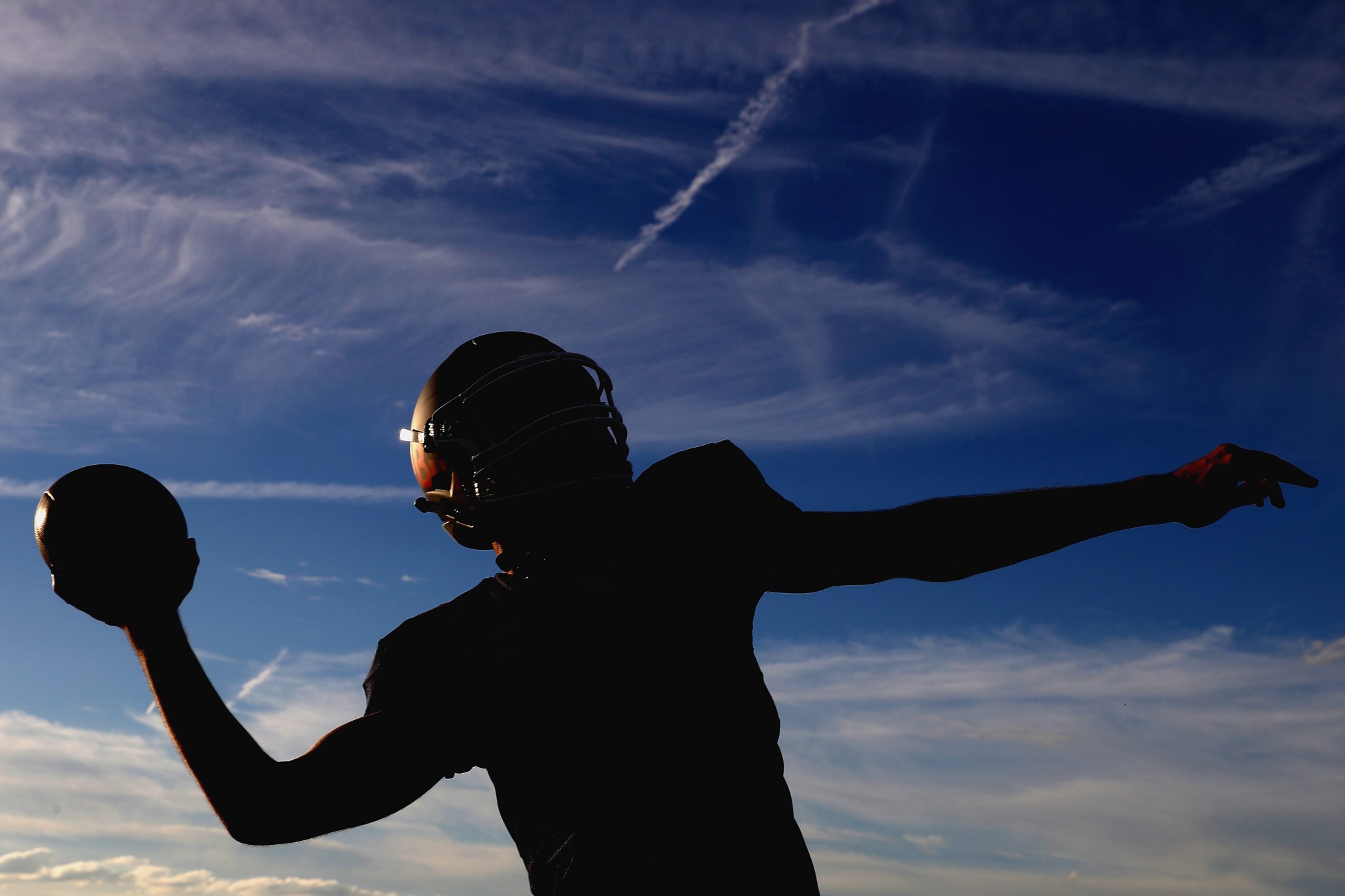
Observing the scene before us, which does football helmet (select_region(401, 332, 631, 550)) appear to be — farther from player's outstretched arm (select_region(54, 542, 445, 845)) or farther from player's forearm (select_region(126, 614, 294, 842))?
player's forearm (select_region(126, 614, 294, 842))

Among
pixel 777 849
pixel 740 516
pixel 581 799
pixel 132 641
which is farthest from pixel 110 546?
pixel 777 849

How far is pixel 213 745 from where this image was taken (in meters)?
3.13

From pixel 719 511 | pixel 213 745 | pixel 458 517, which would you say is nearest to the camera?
pixel 213 745

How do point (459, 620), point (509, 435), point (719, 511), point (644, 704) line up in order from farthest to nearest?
point (509, 435)
point (459, 620)
point (719, 511)
point (644, 704)

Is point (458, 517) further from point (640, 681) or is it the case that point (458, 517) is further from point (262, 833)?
point (262, 833)

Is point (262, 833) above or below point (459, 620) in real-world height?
below

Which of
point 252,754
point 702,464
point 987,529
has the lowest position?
point 252,754

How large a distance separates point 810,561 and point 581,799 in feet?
3.20

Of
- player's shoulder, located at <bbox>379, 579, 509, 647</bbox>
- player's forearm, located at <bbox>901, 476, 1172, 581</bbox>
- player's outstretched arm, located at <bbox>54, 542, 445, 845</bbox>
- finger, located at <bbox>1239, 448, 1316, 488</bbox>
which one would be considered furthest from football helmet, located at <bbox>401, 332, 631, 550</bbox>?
finger, located at <bbox>1239, 448, 1316, 488</bbox>

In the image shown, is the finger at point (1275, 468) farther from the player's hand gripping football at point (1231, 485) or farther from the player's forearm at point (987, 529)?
the player's forearm at point (987, 529)

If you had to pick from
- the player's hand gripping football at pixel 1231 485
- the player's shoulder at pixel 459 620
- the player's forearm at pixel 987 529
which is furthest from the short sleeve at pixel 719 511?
the player's hand gripping football at pixel 1231 485

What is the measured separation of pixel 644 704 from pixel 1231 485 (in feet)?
6.09

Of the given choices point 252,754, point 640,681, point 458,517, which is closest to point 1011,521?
point 640,681

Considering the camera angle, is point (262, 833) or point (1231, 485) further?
point (1231, 485)
